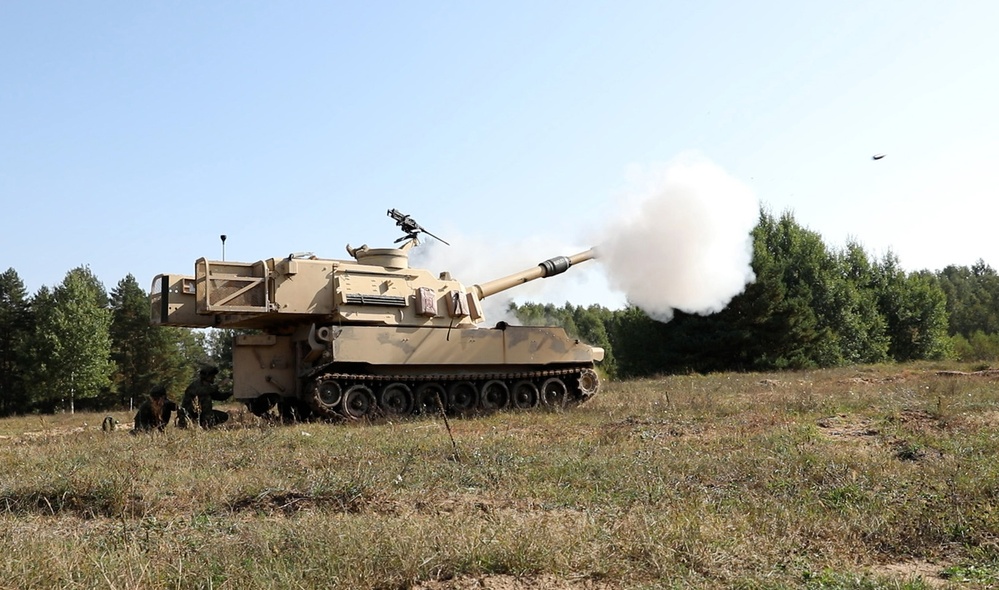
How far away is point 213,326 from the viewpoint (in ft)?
54.0

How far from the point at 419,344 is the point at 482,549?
38.2 feet

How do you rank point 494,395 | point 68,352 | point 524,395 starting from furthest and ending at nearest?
point 68,352
point 524,395
point 494,395

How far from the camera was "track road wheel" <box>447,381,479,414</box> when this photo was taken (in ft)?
56.8

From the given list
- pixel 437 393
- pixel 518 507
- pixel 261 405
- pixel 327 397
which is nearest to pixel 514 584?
pixel 518 507

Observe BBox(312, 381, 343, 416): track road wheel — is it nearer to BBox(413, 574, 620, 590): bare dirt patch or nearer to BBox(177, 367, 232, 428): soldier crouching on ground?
BBox(177, 367, 232, 428): soldier crouching on ground

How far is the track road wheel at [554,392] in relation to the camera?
18375 millimetres

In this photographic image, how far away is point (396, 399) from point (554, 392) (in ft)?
11.3

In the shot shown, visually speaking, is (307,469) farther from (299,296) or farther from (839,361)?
(839,361)

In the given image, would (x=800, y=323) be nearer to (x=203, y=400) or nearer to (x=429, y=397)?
(x=429, y=397)

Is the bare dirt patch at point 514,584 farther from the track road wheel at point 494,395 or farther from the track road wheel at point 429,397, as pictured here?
the track road wheel at point 494,395

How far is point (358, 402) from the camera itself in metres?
16.6

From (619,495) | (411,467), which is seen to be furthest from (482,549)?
(411,467)

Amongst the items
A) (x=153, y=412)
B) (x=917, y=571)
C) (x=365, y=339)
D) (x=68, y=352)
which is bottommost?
(x=917, y=571)

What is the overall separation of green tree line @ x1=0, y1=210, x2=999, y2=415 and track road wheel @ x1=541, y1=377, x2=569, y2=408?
1460cm
